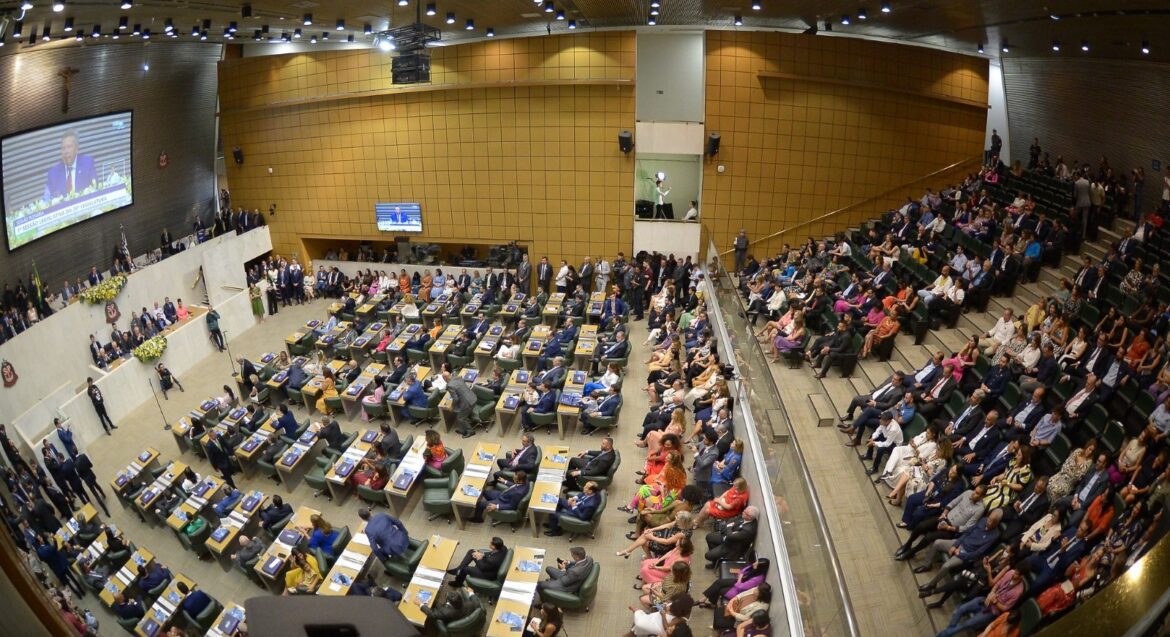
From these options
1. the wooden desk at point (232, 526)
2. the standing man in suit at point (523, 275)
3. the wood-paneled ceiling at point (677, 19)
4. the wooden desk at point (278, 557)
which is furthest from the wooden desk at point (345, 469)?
the standing man in suit at point (523, 275)

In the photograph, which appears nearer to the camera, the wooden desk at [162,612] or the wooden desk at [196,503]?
the wooden desk at [162,612]

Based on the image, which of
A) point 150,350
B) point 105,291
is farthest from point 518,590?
point 105,291

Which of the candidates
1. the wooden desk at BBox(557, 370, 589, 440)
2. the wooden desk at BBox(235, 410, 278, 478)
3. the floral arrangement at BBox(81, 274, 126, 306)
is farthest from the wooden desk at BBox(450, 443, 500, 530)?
the floral arrangement at BBox(81, 274, 126, 306)

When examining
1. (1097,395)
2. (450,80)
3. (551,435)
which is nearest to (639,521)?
(551,435)

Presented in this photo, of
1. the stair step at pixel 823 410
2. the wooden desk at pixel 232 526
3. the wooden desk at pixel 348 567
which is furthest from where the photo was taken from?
the stair step at pixel 823 410

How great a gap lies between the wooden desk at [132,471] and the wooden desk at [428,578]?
5565 millimetres

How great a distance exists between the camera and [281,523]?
8.74m

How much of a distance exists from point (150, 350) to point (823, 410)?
43.6ft

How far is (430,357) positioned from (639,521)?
6.60 meters

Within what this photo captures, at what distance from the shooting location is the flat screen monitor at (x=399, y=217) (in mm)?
18625

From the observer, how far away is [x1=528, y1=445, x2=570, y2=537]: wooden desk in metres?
8.55

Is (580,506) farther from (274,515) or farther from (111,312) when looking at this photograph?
(111,312)

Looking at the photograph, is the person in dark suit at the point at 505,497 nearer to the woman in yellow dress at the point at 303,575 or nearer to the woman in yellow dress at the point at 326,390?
the woman in yellow dress at the point at 303,575

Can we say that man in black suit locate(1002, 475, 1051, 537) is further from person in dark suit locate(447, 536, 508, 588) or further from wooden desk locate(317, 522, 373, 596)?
wooden desk locate(317, 522, 373, 596)
